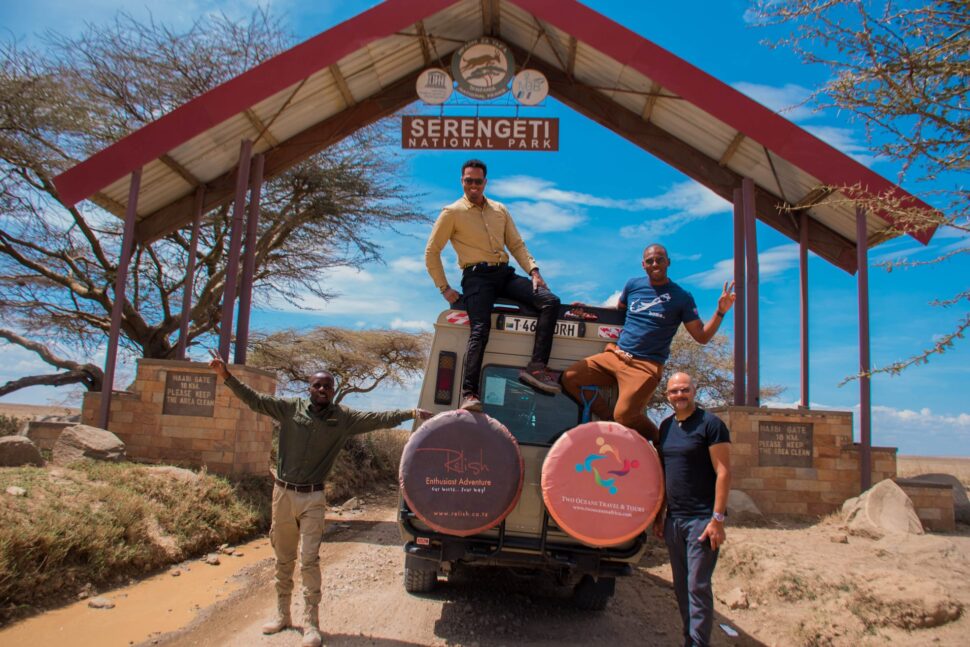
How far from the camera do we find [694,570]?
4.53 meters

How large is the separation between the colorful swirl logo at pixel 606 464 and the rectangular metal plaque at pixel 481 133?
8038mm

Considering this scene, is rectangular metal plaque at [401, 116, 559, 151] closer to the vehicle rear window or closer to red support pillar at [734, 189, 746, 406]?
red support pillar at [734, 189, 746, 406]

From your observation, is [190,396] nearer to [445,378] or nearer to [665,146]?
[445,378]

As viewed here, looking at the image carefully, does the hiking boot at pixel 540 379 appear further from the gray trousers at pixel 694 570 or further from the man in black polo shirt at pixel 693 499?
the gray trousers at pixel 694 570

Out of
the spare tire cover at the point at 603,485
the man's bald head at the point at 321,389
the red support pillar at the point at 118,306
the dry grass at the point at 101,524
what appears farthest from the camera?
the red support pillar at the point at 118,306

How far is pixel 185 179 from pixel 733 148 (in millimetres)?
9886

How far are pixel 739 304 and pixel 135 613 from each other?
32.6ft

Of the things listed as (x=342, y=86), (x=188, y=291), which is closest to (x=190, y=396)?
(x=188, y=291)

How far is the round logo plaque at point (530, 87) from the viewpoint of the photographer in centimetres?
1209

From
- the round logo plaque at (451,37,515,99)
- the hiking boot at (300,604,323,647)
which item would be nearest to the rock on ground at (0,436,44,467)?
the hiking boot at (300,604,323,647)

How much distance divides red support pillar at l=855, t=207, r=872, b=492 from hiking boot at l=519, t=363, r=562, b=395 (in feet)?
21.9

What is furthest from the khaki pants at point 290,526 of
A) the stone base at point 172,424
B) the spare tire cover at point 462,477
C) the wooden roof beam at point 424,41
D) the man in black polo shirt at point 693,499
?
the wooden roof beam at point 424,41

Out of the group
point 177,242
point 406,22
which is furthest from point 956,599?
point 177,242

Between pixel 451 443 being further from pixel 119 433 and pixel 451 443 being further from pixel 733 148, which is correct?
pixel 733 148
